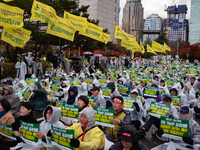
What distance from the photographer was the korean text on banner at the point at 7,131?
→ 149 inches

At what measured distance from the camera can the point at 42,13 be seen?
33.2 ft

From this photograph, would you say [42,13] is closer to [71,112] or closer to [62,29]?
[62,29]

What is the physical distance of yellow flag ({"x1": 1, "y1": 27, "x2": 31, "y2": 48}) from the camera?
9.11 meters

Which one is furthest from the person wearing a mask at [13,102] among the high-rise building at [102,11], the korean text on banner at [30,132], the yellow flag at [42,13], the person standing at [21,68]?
the high-rise building at [102,11]

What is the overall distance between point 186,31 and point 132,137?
663 feet

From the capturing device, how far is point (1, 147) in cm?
384

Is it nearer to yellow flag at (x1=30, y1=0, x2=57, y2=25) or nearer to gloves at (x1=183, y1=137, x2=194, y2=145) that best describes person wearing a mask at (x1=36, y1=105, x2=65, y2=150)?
gloves at (x1=183, y1=137, x2=194, y2=145)

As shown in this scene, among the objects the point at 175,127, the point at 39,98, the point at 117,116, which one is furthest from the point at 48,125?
the point at 39,98

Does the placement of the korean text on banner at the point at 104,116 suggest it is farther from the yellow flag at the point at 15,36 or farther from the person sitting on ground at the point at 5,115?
the yellow flag at the point at 15,36

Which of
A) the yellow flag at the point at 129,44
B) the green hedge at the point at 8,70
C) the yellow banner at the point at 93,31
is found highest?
the yellow banner at the point at 93,31

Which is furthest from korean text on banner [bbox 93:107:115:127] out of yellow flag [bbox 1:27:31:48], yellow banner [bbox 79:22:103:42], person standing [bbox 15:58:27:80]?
person standing [bbox 15:58:27:80]

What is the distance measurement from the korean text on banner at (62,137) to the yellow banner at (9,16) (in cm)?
720

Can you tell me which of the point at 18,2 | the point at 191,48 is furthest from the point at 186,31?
the point at 18,2

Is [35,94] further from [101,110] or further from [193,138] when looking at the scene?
[193,138]
